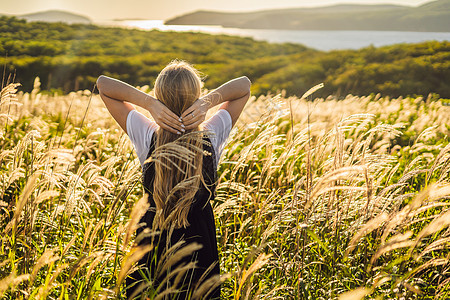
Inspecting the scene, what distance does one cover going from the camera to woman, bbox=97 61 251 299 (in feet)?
7.20

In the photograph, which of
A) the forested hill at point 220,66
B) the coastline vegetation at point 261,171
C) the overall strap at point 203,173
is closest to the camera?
the coastline vegetation at point 261,171

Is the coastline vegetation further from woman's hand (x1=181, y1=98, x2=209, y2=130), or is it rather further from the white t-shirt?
woman's hand (x1=181, y1=98, x2=209, y2=130)

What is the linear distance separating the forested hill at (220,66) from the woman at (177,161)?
18.8 metres

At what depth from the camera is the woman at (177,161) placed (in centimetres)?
219

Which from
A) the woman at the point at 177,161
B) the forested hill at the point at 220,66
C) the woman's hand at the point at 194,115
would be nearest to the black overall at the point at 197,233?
the woman at the point at 177,161

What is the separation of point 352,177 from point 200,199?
1.15 meters

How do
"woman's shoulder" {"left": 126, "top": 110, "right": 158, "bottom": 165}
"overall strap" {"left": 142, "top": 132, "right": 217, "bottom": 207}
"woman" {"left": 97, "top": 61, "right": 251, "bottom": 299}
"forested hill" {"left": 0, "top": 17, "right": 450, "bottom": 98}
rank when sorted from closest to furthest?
"woman" {"left": 97, "top": 61, "right": 251, "bottom": 299}, "overall strap" {"left": 142, "top": 132, "right": 217, "bottom": 207}, "woman's shoulder" {"left": 126, "top": 110, "right": 158, "bottom": 165}, "forested hill" {"left": 0, "top": 17, "right": 450, "bottom": 98}

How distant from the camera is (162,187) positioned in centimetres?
224

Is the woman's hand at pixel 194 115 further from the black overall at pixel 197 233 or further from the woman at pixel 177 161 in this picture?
the black overall at pixel 197 233

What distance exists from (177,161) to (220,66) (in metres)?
38.5

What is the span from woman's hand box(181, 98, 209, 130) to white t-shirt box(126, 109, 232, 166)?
18 centimetres

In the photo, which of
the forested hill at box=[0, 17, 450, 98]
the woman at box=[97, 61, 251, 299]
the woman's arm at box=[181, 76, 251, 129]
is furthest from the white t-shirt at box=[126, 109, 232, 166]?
the forested hill at box=[0, 17, 450, 98]

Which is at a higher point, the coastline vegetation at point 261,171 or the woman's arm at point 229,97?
the woman's arm at point 229,97

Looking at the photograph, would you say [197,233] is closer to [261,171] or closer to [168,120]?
[168,120]
